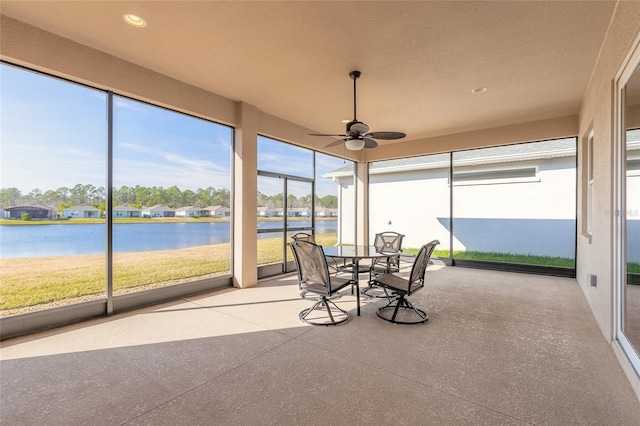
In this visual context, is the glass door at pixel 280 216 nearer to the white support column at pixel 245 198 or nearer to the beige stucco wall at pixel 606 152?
the white support column at pixel 245 198

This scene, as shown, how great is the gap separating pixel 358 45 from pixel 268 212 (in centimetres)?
336

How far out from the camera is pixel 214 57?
11.3 feet

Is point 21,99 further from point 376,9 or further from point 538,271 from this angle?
point 538,271

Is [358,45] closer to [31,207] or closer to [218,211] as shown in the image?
[218,211]

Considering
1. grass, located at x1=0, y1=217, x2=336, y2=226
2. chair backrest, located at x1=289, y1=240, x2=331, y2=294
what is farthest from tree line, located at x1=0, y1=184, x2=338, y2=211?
chair backrest, located at x1=289, y1=240, x2=331, y2=294

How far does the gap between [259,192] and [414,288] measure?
3.28m

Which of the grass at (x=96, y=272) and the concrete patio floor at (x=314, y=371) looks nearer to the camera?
the concrete patio floor at (x=314, y=371)

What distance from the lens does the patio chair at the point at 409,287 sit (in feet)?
10.7

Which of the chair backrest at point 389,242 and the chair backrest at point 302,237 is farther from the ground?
the chair backrest at point 302,237

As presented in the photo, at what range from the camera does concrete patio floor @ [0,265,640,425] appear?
1.82 metres

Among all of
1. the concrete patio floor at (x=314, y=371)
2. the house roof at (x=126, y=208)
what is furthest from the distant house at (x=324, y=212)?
the house roof at (x=126, y=208)

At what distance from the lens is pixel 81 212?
3.58 metres

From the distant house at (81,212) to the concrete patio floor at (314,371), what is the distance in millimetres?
1289

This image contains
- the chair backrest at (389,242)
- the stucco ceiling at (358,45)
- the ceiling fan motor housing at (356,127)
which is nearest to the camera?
the stucco ceiling at (358,45)
